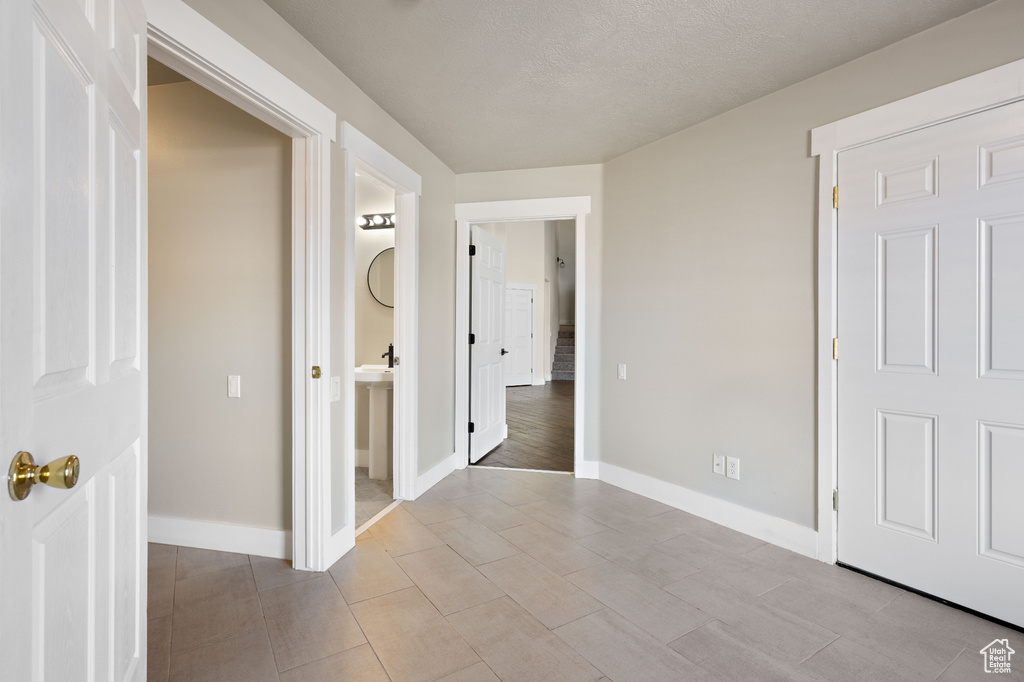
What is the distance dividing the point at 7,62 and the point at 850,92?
9.86 feet

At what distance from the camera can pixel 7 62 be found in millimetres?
670

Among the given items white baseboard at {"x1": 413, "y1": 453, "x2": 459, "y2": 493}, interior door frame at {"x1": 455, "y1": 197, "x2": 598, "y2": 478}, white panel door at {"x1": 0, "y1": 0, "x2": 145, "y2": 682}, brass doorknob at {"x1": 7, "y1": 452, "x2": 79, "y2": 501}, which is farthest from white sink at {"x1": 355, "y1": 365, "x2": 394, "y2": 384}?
brass doorknob at {"x1": 7, "y1": 452, "x2": 79, "y2": 501}

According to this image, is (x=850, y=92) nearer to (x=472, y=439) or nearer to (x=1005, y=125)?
(x=1005, y=125)

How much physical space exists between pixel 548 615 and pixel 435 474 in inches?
73.5

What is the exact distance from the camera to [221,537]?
104 inches

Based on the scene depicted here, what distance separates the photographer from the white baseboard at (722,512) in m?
2.67

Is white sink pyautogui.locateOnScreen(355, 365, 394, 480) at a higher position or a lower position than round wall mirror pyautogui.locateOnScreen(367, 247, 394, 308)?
lower

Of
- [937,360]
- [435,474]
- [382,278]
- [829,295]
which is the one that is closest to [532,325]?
[382,278]

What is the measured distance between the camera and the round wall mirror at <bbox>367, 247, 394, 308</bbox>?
14.3 ft

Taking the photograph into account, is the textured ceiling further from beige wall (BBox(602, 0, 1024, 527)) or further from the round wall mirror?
the round wall mirror

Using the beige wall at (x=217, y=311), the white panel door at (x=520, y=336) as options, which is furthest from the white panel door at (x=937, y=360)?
the white panel door at (x=520, y=336)

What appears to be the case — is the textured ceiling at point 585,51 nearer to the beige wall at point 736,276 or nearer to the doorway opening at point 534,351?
the beige wall at point 736,276

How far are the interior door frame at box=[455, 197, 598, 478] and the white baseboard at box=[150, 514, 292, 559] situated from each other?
1764mm

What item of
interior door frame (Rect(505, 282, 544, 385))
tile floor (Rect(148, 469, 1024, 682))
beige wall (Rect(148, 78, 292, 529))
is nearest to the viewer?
tile floor (Rect(148, 469, 1024, 682))
